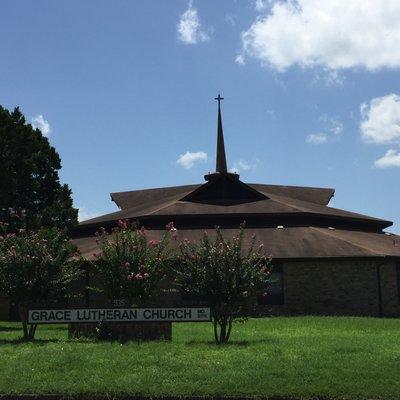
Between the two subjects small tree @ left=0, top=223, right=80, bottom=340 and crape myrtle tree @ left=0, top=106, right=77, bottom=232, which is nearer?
small tree @ left=0, top=223, right=80, bottom=340

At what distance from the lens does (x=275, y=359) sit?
1134 centimetres

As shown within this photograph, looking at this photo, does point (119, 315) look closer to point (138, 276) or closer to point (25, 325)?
point (138, 276)

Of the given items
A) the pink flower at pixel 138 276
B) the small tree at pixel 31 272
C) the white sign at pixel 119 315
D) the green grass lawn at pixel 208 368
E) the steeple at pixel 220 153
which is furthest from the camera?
the steeple at pixel 220 153

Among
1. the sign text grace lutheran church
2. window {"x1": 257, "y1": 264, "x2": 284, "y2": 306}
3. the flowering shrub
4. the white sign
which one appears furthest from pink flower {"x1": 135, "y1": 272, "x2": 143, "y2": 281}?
window {"x1": 257, "y1": 264, "x2": 284, "y2": 306}

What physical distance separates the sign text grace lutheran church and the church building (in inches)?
1.7

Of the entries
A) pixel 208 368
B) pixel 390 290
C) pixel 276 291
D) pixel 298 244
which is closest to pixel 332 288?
pixel 276 291

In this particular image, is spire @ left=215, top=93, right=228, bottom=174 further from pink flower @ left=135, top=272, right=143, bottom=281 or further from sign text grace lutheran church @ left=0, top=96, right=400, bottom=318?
pink flower @ left=135, top=272, right=143, bottom=281

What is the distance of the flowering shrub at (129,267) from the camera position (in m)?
15.8

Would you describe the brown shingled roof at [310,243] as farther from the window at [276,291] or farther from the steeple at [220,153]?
the steeple at [220,153]

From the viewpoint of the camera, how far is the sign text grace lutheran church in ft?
87.6

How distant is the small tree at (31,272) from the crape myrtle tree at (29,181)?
10113mm

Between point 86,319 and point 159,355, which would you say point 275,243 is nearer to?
point 86,319

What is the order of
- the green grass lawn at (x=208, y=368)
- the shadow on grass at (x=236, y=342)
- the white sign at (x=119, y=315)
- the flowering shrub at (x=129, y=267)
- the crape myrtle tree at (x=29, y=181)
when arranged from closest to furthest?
the green grass lawn at (x=208, y=368) → the shadow on grass at (x=236, y=342) → the white sign at (x=119, y=315) → the flowering shrub at (x=129, y=267) → the crape myrtle tree at (x=29, y=181)

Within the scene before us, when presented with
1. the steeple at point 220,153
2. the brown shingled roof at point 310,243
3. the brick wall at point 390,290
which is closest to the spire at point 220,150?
the steeple at point 220,153
